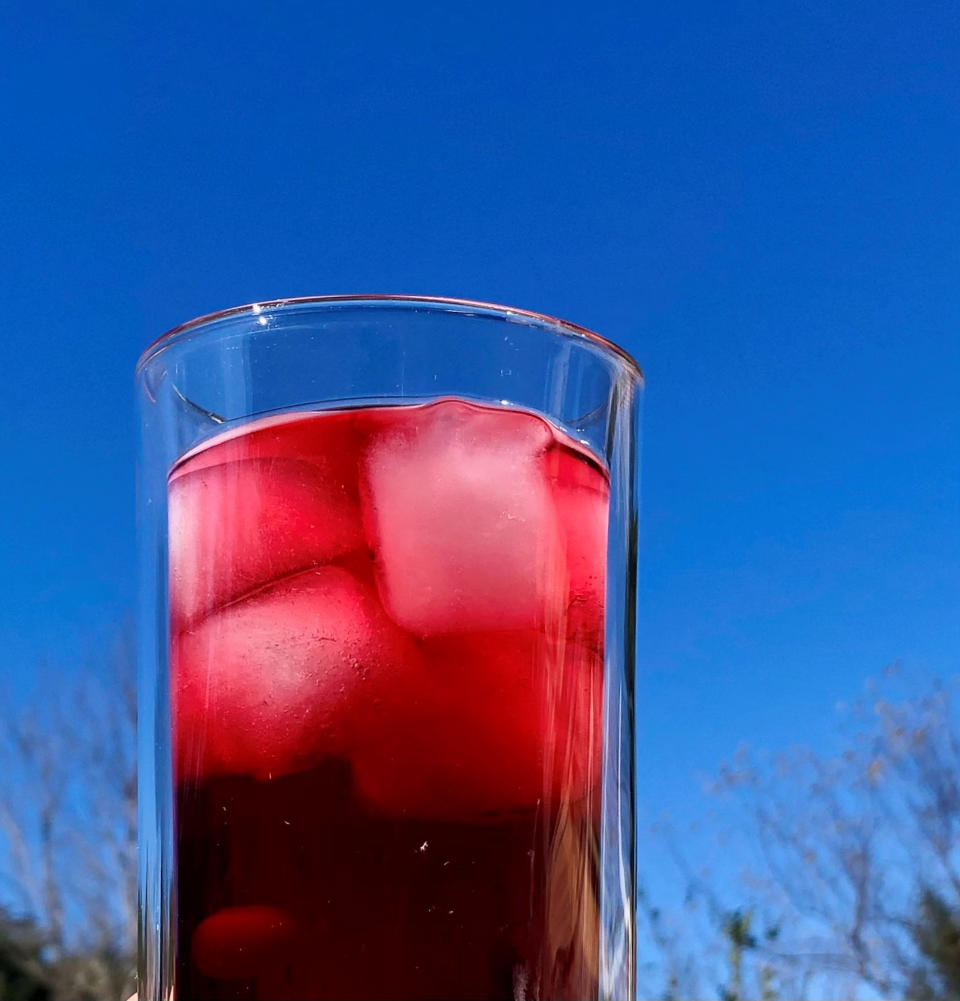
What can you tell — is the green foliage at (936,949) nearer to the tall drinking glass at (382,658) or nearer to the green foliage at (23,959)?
the green foliage at (23,959)

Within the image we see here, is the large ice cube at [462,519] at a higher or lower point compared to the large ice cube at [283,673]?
higher

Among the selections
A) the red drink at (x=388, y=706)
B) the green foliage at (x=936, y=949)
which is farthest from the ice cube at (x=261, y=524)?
the green foliage at (x=936, y=949)

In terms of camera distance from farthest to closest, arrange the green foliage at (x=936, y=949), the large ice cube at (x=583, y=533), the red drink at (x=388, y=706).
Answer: the green foliage at (x=936, y=949), the large ice cube at (x=583, y=533), the red drink at (x=388, y=706)

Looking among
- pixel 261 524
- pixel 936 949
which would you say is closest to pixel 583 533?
pixel 261 524

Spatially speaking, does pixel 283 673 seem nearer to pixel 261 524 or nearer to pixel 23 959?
pixel 261 524

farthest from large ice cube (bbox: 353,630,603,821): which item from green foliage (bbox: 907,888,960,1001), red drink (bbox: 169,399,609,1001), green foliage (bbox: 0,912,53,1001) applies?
green foliage (bbox: 0,912,53,1001)

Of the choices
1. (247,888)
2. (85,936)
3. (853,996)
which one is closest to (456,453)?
(247,888)

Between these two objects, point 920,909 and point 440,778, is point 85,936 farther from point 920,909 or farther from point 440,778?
point 440,778
